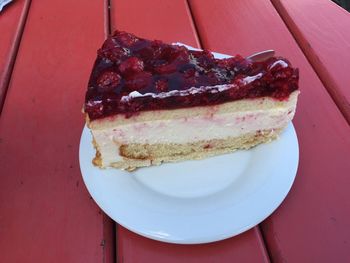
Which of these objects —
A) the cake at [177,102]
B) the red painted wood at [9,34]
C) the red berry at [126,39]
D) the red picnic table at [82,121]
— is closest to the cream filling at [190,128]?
the cake at [177,102]

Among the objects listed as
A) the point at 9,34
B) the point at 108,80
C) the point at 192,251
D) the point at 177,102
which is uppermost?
the point at 9,34

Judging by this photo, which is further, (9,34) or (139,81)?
(9,34)

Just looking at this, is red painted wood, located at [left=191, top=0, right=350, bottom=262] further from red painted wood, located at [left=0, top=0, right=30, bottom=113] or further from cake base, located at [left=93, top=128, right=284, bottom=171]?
red painted wood, located at [left=0, top=0, right=30, bottom=113]

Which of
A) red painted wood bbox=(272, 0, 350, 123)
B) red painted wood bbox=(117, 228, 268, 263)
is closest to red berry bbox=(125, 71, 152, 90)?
red painted wood bbox=(117, 228, 268, 263)

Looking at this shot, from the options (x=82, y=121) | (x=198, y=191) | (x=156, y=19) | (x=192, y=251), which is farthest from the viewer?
(x=156, y=19)

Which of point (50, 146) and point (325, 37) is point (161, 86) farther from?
point (325, 37)

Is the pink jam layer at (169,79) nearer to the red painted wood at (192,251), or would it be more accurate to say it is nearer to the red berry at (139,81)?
the red berry at (139,81)

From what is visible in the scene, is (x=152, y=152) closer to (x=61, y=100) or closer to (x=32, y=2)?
(x=61, y=100)

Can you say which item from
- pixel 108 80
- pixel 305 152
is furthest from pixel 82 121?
pixel 305 152
